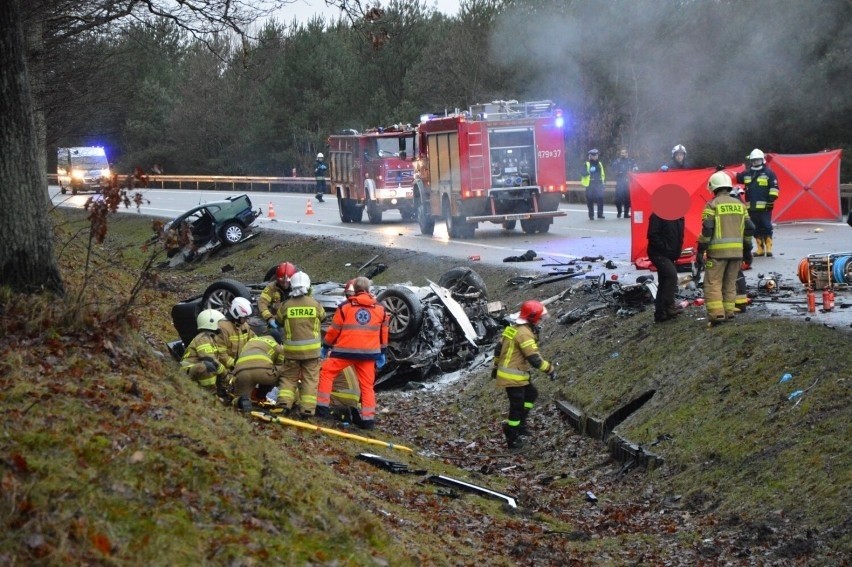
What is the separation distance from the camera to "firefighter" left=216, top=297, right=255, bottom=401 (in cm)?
1184

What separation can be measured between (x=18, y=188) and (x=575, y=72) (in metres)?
35.6

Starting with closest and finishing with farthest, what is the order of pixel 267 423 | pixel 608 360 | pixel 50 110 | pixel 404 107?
pixel 267 423, pixel 608 360, pixel 50 110, pixel 404 107

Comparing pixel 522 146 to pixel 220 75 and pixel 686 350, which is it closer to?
pixel 686 350

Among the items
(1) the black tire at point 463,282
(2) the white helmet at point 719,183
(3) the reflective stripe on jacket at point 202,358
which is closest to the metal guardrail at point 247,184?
(1) the black tire at point 463,282

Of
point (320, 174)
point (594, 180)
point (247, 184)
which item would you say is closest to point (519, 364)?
point (594, 180)

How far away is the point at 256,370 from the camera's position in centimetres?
1159

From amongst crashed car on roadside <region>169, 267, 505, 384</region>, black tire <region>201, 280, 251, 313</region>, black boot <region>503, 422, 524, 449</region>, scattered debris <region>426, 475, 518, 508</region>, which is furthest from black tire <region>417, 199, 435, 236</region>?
scattered debris <region>426, 475, 518, 508</region>

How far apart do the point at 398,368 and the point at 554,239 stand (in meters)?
10.5

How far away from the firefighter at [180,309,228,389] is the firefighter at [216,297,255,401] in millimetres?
57

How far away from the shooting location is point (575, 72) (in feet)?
141

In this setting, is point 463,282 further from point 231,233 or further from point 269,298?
point 231,233

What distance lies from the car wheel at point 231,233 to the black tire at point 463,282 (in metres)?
15.1

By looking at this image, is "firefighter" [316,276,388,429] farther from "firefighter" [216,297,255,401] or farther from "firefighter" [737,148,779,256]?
"firefighter" [737,148,779,256]

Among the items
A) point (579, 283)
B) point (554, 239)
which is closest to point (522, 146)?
point (554, 239)
